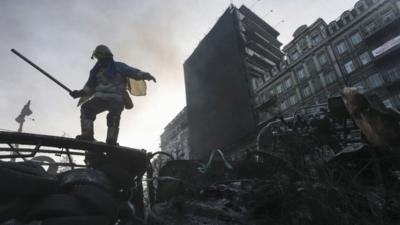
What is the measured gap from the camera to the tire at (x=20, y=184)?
2.15 meters

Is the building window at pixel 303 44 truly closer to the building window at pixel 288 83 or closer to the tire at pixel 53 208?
the building window at pixel 288 83

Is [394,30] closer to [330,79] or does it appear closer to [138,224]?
[330,79]

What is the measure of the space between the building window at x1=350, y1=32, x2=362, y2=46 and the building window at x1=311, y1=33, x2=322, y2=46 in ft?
13.6

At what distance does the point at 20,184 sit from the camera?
2221 millimetres

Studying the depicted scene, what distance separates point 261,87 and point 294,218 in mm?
35036

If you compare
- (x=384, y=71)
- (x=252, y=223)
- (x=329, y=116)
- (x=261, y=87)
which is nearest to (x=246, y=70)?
(x=261, y=87)

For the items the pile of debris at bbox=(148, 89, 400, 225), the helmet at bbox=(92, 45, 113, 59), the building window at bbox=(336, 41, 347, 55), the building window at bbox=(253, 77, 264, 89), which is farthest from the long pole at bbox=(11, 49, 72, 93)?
the building window at bbox=(253, 77, 264, 89)

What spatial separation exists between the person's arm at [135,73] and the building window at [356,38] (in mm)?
30350

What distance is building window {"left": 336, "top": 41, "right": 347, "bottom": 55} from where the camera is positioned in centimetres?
2932

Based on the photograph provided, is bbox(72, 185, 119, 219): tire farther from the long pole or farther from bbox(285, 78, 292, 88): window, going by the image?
bbox(285, 78, 292, 88): window

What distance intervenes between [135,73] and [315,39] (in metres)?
33.7

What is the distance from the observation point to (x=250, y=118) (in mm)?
30719

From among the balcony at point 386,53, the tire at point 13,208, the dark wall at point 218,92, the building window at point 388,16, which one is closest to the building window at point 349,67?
the balcony at point 386,53

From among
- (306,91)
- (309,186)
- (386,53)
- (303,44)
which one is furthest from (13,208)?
(303,44)
